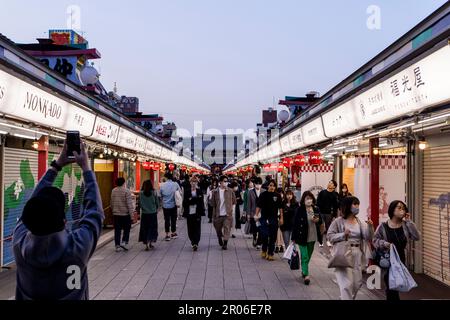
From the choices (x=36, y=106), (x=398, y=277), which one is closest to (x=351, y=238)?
(x=398, y=277)

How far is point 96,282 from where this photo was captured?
8711mm

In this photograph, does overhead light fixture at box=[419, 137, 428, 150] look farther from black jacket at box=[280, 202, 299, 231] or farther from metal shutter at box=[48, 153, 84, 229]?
metal shutter at box=[48, 153, 84, 229]

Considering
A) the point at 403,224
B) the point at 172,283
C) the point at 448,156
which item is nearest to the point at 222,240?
the point at 172,283

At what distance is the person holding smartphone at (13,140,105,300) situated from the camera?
284 centimetres

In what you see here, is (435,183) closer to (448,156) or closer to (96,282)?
(448,156)

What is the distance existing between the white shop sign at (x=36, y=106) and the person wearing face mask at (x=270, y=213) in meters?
4.48

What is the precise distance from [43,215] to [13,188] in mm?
8180

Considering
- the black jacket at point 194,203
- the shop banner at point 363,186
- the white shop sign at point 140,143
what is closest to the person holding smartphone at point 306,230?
the shop banner at point 363,186

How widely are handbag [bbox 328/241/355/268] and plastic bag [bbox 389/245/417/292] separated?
534mm

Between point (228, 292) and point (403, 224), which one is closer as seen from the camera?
point (403, 224)

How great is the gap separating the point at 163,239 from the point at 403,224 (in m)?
9.40

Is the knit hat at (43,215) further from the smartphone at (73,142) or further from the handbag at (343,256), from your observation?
the handbag at (343,256)

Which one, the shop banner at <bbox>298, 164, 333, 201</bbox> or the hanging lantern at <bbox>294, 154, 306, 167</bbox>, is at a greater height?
the hanging lantern at <bbox>294, 154, 306, 167</bbox>

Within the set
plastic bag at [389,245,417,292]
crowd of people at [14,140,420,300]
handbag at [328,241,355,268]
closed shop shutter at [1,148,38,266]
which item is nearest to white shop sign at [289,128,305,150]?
crowd of people at [14,140,420,300]
